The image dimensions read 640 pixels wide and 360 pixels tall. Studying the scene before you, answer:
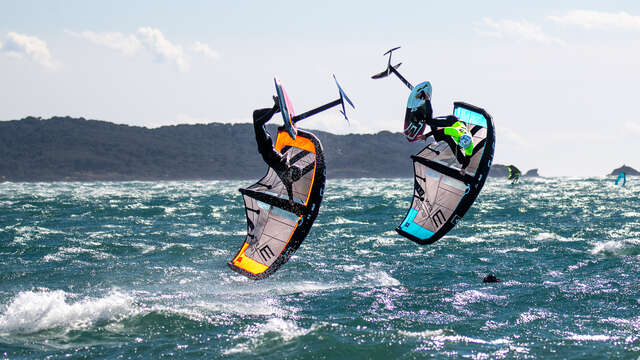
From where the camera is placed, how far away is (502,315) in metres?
20.9

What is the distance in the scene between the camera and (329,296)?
23.6m

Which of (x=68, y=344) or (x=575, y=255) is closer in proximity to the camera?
(x=68, y=344)

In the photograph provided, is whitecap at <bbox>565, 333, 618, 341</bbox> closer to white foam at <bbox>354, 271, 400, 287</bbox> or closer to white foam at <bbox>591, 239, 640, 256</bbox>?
white foam at <bbox>354, 271, 400, 287</bbox>

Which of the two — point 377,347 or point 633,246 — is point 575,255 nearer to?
point 633,246

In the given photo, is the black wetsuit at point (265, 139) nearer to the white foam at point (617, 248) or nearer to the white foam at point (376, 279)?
the white foam at point (376, 279)

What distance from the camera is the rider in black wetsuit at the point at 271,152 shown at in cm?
1352

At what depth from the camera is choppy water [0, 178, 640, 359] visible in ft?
58.3

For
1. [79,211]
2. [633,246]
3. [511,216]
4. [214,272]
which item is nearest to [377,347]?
[214,272]

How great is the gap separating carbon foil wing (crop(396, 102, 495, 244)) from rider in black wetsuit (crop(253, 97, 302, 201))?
9.63ft

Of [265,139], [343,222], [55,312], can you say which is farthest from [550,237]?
[265,139]

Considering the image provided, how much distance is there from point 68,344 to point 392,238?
2325 centimetres

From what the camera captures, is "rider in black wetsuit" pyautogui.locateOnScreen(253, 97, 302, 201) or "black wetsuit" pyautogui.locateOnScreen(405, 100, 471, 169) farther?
"black wetsuit" pyautogui.locateOnScreen(405, 100, 471, 169)

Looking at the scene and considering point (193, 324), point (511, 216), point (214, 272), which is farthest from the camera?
A: point (511, 216)

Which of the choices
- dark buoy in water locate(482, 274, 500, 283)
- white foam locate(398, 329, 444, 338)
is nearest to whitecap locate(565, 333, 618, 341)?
white foam locate(398, 329, 444, 338)
